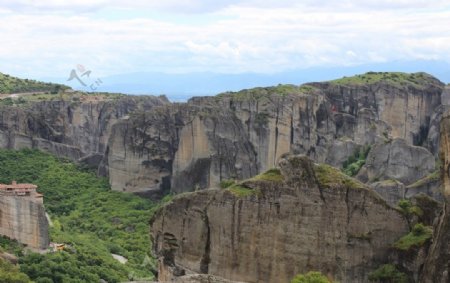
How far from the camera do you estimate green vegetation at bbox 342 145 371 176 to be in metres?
70.7

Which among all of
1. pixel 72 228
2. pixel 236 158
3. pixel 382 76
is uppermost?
pixel 382 76

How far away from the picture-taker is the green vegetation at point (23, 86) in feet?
412

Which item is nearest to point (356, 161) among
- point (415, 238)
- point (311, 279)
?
point (415, 238)

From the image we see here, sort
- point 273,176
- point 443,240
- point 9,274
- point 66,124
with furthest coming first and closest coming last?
point 66,124
point 9,274
point 273,176
point 443,240

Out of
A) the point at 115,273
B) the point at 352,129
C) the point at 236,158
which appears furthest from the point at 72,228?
the point at 352,129

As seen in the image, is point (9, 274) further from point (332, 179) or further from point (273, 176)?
point (332, 179)

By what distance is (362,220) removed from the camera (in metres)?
31.5

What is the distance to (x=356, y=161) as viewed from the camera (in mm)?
73750

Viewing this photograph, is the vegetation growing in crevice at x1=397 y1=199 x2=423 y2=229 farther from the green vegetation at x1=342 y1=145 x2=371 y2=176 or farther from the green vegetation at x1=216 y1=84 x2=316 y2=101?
the green vegetation at x1=216 y1=84 x2=316 y2=101

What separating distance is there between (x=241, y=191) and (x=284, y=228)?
224 cm

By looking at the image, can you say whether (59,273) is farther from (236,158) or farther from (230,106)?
(230,106)

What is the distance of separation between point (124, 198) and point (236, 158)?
11017mm

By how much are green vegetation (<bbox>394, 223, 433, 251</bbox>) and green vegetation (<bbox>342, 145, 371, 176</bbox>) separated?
38882mm

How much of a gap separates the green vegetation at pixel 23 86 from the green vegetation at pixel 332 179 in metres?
94.4
